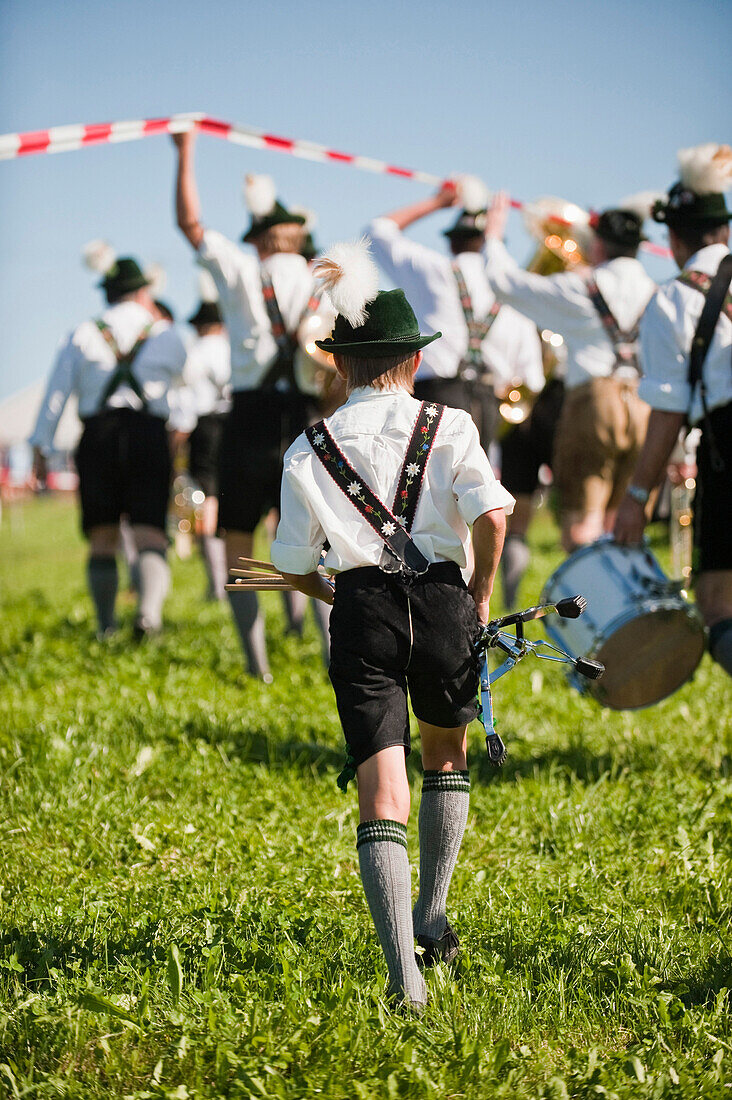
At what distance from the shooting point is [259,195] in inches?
209

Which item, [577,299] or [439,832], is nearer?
[439,832]

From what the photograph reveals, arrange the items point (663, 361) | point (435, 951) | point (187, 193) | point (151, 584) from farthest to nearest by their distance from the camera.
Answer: point (151, 584) → point (187, 193) → point (663, 361) → point (435, 951)

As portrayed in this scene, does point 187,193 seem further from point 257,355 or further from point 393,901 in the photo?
point 393,901

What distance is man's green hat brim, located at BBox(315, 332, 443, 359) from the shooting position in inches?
104

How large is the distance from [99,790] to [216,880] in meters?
0.82

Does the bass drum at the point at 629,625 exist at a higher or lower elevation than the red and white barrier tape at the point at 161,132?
lower

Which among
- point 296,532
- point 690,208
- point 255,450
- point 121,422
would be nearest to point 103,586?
point 121,422

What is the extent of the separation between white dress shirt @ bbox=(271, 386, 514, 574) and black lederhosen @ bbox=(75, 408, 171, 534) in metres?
3.97

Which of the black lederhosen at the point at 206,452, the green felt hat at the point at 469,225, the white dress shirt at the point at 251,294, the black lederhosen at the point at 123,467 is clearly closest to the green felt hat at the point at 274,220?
the white dress shirt at the point at 251,294

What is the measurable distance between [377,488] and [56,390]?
431 centimetres

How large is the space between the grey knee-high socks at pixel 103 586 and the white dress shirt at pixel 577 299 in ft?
9.49

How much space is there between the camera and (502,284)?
5.18m

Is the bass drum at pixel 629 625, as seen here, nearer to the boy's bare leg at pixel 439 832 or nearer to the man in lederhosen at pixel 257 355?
the boy's bare leg at pixel 439 832

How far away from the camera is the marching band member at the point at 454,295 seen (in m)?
5.18
